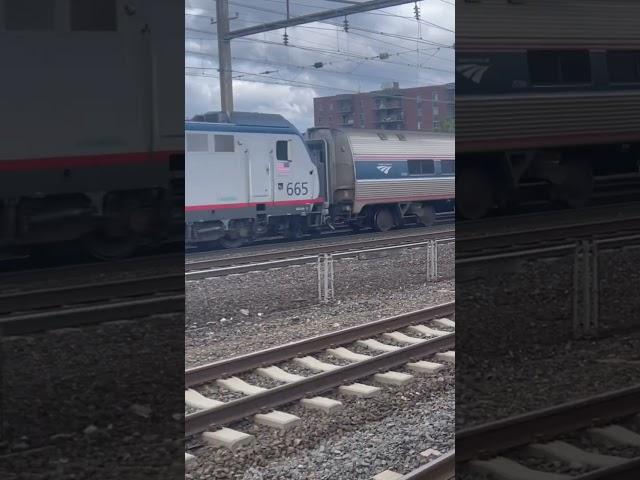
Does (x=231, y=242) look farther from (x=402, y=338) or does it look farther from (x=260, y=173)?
(x=402, y=338)

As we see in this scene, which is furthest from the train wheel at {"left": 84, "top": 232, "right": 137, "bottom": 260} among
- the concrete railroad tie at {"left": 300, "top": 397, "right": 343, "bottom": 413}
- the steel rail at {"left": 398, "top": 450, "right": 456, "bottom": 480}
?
the concrete railroad tie at {"left": 300, "top": 397, "right": 343, "bottom": 413}

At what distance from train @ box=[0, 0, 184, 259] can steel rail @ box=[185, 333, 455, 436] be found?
9.41ft

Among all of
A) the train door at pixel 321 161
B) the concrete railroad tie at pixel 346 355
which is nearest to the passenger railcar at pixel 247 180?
the train door at pixel 321 161

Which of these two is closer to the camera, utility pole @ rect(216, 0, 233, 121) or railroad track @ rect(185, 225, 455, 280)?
railroad track @ rect(185, 225, 455, 280)

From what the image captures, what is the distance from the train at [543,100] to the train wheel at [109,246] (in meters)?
0.92

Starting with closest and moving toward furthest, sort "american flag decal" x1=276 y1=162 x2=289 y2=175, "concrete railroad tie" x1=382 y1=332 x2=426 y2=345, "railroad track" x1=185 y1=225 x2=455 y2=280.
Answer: "concrete railroad tie" x1=382 y1=332 x2=426 y2=345 < "railroad track" x1=185 y1=225 x2=455 y2=280 < "american flag decal" x1=276 y1=162 x2=289 y2=175

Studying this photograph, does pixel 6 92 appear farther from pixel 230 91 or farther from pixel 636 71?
pixel 230 91

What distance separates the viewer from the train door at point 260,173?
47.3 feet

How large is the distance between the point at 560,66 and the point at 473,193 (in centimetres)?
49

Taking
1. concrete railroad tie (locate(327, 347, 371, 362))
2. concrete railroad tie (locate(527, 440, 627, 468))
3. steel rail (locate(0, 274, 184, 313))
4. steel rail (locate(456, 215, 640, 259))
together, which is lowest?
concrete railroad tie (locate(327, 347, 371, 362))

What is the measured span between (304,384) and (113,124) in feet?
12.0

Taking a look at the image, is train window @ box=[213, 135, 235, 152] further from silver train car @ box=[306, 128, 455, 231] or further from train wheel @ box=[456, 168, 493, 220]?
train wheel @ box=[456, 168, 493, 220]

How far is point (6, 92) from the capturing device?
1.54 meters

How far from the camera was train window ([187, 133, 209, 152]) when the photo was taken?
1287 cm
